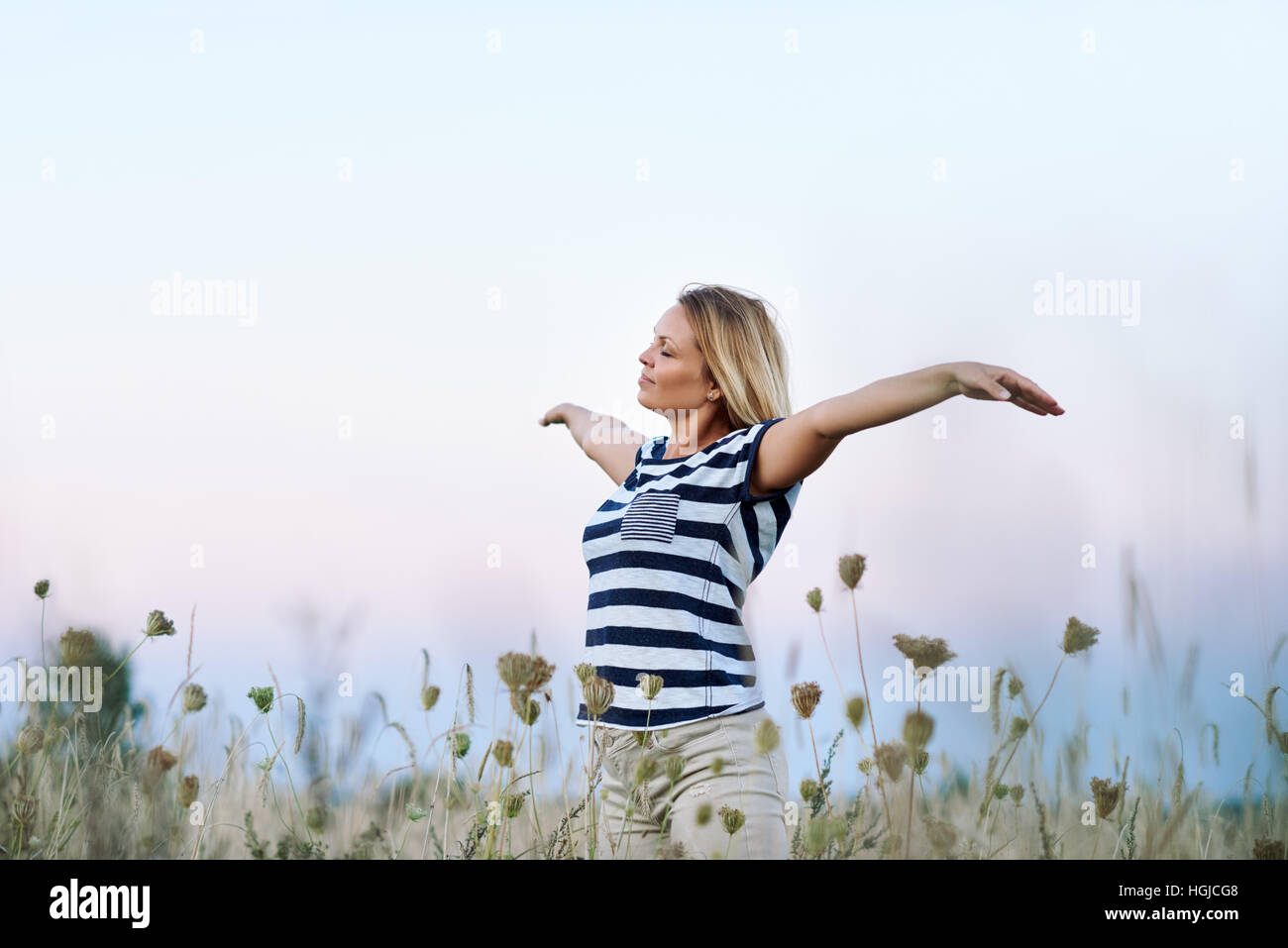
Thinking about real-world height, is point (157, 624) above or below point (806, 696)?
above

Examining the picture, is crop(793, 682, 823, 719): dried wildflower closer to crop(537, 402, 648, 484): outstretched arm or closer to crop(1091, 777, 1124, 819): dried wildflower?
crop(1091, 777, 1124, 819): dried wildflower

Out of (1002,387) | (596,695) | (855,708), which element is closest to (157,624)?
(596,695)

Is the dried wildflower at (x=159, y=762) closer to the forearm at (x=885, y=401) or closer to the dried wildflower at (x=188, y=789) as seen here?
the dried wildflower at (x=188, y=789)

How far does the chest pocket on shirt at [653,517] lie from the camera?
2609 millimetres

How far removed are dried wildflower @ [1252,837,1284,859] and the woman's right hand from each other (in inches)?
87.5

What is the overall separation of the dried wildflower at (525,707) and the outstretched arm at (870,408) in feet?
2.36

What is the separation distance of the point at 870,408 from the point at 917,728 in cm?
66

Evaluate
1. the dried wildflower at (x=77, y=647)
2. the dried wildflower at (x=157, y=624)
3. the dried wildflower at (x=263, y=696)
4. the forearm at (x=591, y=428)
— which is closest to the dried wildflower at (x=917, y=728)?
the forearm at (x=591, y=428)

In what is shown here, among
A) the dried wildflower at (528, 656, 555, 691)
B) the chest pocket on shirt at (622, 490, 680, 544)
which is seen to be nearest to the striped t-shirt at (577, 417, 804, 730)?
the chest pocket on shirt at (622, 490, 680, 544)

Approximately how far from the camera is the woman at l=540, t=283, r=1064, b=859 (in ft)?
7.80

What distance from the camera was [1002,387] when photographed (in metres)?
2.11

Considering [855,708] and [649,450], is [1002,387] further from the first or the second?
[649,450]
